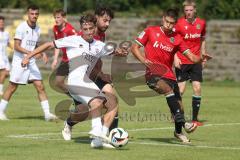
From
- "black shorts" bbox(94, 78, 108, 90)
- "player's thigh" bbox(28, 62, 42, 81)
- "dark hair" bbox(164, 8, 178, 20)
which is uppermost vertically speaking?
"dark hair" bbox(164, 8, 178, 20)

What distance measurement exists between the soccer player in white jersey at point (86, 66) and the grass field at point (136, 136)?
67 cm

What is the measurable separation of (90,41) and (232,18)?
2227cm

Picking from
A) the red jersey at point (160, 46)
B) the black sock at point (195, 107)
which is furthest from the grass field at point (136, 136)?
the red jersey at point (160, 46)

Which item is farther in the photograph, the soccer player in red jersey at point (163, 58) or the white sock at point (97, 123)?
the soccer player in red jersey at point (163, 58)

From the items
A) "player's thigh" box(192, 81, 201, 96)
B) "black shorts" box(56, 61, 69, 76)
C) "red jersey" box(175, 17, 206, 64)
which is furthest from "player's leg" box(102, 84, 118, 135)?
"black shorts" box(56, 61, 69, 76)

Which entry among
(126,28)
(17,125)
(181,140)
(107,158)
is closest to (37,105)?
(17,125)

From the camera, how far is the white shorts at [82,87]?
1330cm

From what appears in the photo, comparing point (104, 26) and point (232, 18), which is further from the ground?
point (104, 26)

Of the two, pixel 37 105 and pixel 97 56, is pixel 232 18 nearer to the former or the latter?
pixel 37 105

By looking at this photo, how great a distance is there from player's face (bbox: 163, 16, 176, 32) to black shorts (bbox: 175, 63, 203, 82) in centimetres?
395

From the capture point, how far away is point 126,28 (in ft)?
116

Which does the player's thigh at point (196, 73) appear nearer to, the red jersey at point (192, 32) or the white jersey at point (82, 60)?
the red jersey at point (192, 32)

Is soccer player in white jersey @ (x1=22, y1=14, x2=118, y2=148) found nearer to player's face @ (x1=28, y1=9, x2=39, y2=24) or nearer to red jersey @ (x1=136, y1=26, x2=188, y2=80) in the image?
red jersey @ (x1=136, y1=26, x2=188, y2=80)

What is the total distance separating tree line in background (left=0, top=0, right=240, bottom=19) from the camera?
34.8m
